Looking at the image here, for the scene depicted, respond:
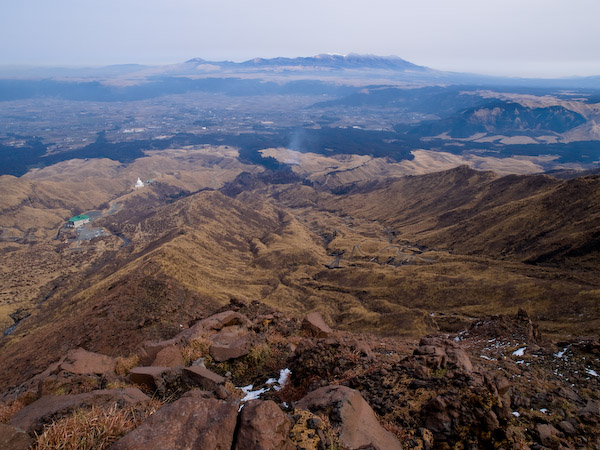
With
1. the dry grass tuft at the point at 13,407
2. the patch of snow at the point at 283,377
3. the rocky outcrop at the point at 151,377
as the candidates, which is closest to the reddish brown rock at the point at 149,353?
the rocky outcrop at the point at 151,377

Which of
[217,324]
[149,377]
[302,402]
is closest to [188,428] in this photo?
[302,402]

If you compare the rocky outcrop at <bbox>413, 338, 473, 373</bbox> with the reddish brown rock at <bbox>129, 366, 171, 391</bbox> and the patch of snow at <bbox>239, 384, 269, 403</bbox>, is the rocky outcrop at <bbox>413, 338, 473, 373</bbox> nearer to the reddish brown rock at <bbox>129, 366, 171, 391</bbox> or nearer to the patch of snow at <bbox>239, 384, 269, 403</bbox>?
the patch of snow at <bbox>239, 384, 269, 403</bbox>


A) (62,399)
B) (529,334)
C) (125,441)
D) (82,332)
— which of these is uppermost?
(125,441)

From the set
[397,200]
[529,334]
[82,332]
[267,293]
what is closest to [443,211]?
[397,200]

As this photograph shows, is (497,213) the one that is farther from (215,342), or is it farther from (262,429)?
(262,429)

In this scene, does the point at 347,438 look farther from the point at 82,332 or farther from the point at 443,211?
the point at 443,211

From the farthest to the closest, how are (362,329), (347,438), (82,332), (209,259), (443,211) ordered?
(443,211)
(209,259)
(362,329)
(82,332)
(347,438)
